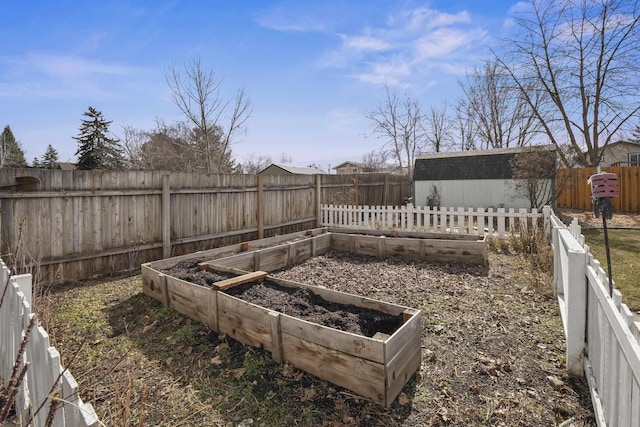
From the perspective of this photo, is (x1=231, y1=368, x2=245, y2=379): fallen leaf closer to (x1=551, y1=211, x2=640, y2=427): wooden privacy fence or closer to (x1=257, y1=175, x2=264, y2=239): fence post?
(x1=551, y1=211, x2=640, y2=427): wooden privacy fence

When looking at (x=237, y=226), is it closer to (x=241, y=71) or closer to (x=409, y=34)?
(x=241, y=71)

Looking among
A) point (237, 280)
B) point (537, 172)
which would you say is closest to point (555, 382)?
point (237, 280)

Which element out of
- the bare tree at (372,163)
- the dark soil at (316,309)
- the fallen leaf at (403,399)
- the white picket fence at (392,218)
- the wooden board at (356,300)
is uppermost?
the bare tree at (372,163)

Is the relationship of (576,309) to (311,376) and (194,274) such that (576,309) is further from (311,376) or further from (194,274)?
(194,274)

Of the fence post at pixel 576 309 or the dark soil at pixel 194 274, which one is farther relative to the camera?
the dark soil at pixel 194 274

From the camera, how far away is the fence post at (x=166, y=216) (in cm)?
622

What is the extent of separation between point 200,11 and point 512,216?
28.6 ft

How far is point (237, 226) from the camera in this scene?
25.2 ft

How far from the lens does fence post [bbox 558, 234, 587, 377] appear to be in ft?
8.11

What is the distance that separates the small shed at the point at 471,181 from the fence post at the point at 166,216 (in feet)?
35.8

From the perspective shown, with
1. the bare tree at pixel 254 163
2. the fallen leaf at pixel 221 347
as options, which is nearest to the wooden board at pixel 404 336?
the fallen leaf at pixel 221 347

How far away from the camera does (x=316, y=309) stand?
10.4 feet

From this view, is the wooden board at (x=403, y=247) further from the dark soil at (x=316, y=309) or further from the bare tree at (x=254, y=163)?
the bare tree at (x=254, y=163)

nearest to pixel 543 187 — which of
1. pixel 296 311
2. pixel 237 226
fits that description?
pixel 237 226
